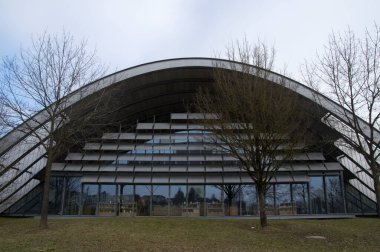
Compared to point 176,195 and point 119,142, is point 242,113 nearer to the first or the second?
point 176,195

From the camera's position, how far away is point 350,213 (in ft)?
86.2

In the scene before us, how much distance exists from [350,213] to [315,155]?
15.1 feet

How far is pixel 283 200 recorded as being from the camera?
86.3 feet

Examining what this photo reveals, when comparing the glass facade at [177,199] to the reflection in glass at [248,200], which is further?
the glass facade at [177,199]

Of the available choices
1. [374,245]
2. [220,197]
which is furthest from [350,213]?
[374,245]

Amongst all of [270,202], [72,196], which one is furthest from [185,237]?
[72,196]

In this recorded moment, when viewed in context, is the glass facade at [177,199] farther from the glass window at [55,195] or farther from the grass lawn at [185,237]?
the grass lawn at [185,237]

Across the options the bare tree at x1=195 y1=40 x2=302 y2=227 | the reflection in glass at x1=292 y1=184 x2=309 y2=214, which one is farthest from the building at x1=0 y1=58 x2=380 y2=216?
the bare tree at x1=195 y1=40 x2=302 y2=227

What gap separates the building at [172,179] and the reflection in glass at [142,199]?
0.07 meters

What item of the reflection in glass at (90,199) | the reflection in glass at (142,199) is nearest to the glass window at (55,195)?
the reflection in glass at (90,199)

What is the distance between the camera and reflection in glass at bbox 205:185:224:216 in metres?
26.0

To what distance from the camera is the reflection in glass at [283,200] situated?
84.7 feet

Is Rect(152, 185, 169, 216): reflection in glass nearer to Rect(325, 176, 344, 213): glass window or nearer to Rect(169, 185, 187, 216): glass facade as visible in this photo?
Rect(169, 185, 187, 216): glass facade

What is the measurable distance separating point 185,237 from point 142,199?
13.4 metres
